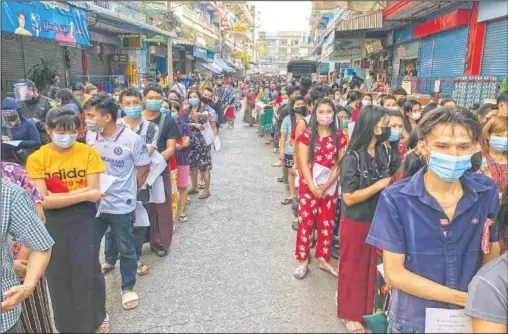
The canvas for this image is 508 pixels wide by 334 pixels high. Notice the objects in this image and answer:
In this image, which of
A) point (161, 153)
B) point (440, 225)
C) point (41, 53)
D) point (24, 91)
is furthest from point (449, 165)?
point (41, 53)

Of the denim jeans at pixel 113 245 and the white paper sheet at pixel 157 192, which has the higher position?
the white paper sheet at pixel 157 192

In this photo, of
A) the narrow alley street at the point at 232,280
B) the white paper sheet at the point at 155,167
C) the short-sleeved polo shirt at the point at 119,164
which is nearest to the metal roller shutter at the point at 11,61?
the narrow alley street at the point at 232,280

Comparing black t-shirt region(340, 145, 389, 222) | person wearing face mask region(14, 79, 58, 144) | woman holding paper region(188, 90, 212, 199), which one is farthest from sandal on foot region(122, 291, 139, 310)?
person wearing face mask region(14, 79, 58, 144)

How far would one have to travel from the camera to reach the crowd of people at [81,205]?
1.60 m

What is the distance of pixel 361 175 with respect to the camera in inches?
102

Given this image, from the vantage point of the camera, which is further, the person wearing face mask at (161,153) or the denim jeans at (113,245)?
the person wearing face mask at (161,153)

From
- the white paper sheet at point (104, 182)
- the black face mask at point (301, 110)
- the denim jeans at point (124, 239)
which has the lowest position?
the denim jeans at point (124, 239)

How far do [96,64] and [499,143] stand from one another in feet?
41.4

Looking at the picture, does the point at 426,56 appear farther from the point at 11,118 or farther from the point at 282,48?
the point at 282,48

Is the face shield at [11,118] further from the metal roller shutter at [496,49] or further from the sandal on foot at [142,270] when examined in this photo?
the metal roller shutter at [496,49]

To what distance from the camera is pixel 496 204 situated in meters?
1.58

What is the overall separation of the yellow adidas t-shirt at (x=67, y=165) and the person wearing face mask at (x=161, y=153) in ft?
4.28

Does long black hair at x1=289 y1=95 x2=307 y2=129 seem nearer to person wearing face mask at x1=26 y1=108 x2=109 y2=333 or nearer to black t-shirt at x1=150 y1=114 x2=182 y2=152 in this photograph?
black t-shirt at x1=150 y1=114 x2=182 y2=152

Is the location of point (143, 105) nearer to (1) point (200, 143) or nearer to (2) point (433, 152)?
(1) point (200, 143)
